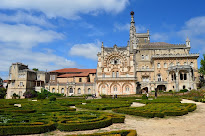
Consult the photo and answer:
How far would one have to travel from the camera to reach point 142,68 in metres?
57.6

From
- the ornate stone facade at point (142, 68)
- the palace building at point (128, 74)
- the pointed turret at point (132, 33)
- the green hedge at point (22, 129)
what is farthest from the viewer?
the pointed turret at point (132, 33)

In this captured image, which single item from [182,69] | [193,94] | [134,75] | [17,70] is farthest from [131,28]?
[17,70]

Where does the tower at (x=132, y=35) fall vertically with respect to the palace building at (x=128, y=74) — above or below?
above

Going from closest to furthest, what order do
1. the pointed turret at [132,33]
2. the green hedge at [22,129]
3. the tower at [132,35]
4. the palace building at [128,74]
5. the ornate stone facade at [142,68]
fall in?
the green hedge at [22,129] → the palace building at [128,74] → the ornate stone facade at [142,68] → the tower at [132,35] → the pointed turret at [132,33]

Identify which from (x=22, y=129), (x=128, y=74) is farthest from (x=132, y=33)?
(x=22, y=129)

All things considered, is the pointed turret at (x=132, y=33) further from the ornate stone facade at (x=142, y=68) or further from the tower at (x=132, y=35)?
the ornate stone facade at (x=142, y=68)

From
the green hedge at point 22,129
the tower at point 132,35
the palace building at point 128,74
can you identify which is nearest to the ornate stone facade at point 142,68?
the palace building at point 128,74

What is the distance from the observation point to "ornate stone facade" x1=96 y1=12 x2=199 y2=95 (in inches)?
2055

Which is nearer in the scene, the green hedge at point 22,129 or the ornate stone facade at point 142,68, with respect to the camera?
the green hedge at point 22,129

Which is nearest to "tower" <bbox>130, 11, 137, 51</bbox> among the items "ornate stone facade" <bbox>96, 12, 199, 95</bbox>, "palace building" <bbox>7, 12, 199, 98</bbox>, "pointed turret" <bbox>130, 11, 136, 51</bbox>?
"pointed turret" <bbox>130, 11, 136, 51</bbox>

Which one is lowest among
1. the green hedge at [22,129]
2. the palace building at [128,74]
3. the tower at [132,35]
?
the green hedge at [22,129]

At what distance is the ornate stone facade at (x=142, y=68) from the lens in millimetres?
52188

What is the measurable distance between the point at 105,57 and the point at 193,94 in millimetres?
29278

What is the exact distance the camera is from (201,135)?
9188 millimetres
